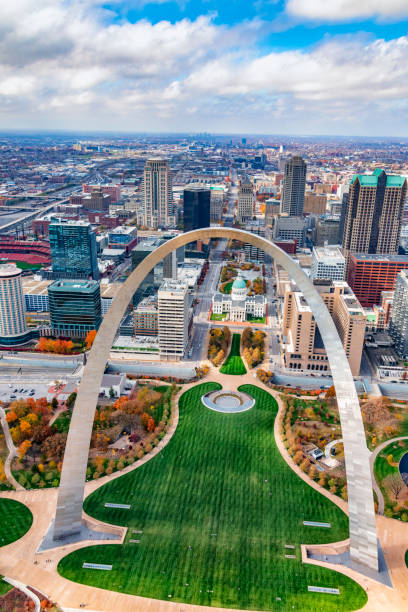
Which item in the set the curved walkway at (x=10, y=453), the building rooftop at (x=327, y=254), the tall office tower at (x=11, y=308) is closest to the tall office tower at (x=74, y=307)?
the tall office tower at (x=11, y=308)

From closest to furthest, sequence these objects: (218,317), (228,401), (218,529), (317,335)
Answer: (218,529), (228,401), (317,335), (218,317)

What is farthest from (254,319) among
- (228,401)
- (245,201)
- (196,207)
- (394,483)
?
(245,201)

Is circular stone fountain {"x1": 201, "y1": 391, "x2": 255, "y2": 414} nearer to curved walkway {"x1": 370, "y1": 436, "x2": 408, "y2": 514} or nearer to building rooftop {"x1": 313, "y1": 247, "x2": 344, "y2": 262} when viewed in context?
curved walkway {"x1": 370, "y1": 436, "x2": 408, "y2": 514}

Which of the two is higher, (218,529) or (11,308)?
(11,308)

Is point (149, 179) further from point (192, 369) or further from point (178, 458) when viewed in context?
point (178, 458)

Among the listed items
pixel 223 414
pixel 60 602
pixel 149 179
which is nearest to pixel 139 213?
pixel 149 179

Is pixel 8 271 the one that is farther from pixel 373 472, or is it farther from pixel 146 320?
pixel 373 472
